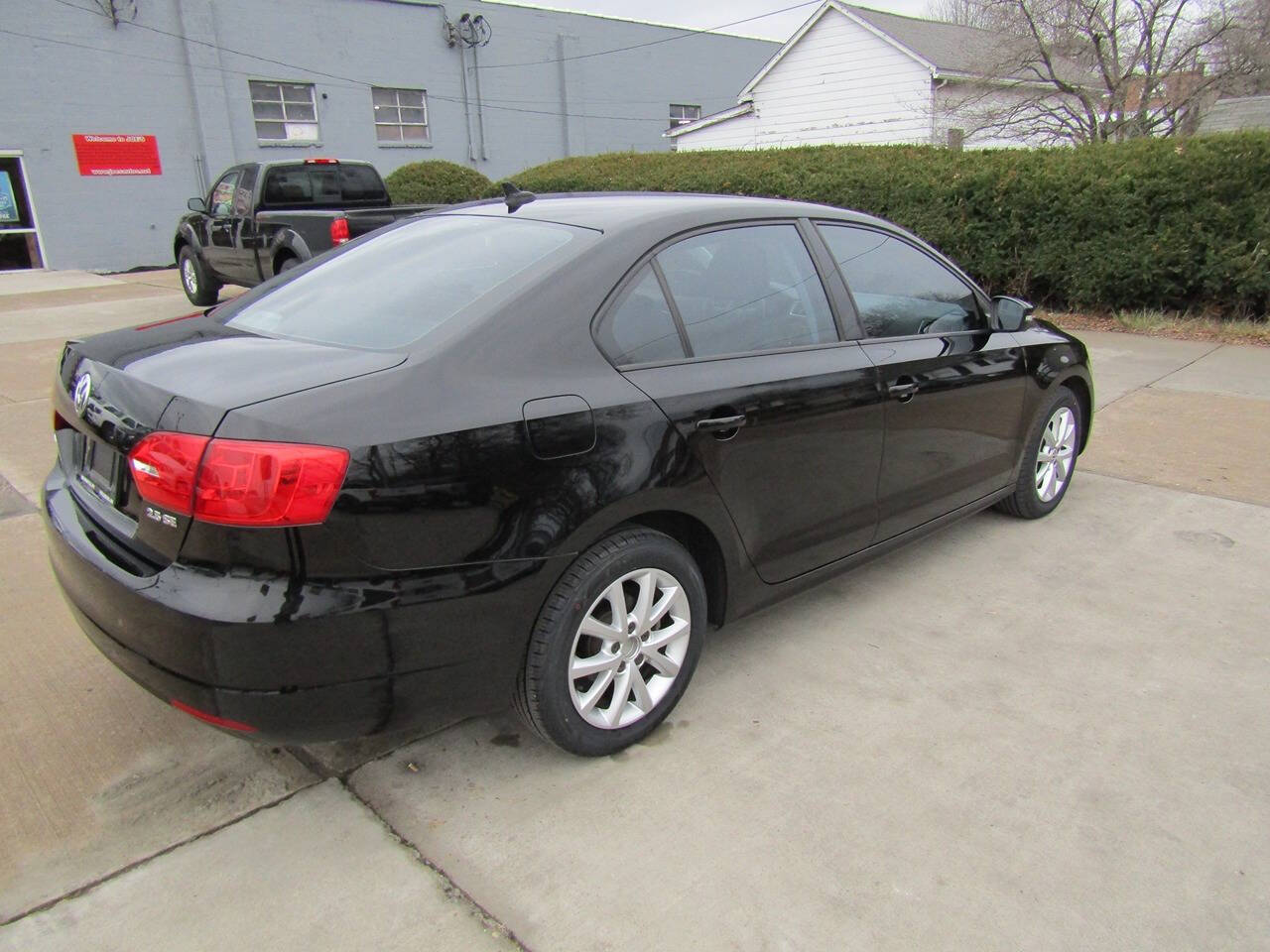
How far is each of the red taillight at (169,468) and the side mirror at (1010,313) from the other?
3.39 meters

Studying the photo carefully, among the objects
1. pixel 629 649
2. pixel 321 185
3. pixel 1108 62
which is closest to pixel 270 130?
pixel 321 185

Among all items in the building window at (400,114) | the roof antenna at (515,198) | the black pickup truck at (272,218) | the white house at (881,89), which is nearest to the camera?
the roof antenna at (515,198)

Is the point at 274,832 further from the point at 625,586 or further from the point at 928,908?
the point at 928,908

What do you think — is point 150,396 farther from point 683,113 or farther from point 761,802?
point 683,113

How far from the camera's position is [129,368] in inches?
99.7

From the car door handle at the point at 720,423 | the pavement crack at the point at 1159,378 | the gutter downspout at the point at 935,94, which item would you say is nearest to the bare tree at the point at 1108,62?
the gutter downspout at the point at 935,94

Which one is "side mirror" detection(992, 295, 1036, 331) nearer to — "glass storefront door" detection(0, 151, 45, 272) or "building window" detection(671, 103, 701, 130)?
"glass storefront door" detection(0, 151, 45, 272)

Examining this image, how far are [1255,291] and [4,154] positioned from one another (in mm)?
20579

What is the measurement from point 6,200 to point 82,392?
19469 mm

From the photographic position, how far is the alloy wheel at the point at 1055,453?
4.65 metres

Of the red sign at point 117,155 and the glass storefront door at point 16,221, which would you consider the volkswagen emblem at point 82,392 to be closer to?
the glass storefront door at point 16,221

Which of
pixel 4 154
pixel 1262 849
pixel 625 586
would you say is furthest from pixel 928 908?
pixel 4 154

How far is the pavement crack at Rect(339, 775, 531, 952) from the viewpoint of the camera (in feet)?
7.13

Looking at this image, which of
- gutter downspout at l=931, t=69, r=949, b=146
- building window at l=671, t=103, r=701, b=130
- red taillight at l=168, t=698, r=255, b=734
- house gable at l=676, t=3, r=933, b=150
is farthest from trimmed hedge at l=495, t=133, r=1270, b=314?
building window at l=671, t=103, r=701, b=130
